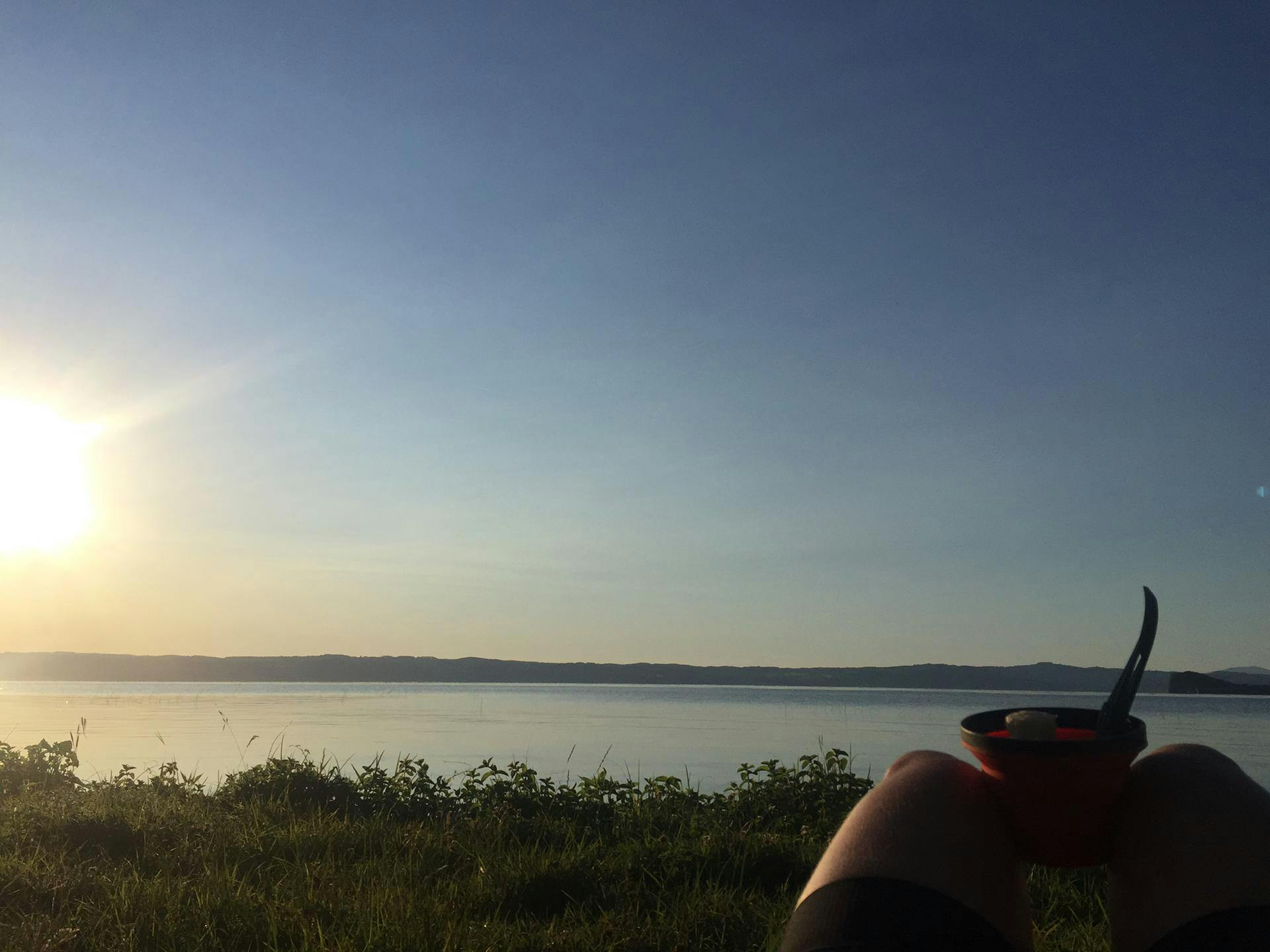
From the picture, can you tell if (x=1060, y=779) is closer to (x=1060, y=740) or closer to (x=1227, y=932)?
(x=1060, y=740)

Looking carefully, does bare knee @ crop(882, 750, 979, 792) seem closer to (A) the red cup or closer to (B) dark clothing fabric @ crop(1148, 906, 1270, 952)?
(A) the red cup

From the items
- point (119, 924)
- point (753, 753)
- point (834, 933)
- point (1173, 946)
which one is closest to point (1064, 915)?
point (1173, 946)

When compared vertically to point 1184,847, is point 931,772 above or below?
above

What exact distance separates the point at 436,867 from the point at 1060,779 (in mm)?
3824

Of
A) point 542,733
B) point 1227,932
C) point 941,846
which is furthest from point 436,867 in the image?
point 542,733

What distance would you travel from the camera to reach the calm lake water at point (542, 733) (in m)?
14.2

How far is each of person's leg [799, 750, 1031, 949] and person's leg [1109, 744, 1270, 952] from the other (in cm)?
21

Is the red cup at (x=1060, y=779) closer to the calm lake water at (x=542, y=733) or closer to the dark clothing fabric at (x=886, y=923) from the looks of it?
the dark clothing fabric at (x=886, y=923)

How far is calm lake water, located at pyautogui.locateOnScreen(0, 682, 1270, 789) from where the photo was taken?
46.6 feet

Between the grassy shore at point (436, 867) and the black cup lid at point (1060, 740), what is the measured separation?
2010 millimetres

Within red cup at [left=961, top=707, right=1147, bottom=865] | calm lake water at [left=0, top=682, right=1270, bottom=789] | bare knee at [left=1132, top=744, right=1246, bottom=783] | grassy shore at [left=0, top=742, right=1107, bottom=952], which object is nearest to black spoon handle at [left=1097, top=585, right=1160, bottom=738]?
red cup at [left=961, top=707, right=1147, bottom=865]

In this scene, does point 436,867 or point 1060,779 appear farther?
point 436,867

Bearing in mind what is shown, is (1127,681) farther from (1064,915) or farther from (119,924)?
(119,924)

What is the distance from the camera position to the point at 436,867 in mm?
4645
